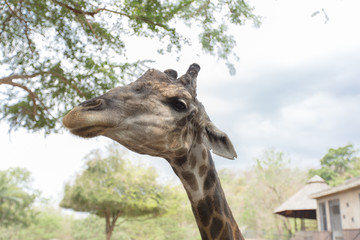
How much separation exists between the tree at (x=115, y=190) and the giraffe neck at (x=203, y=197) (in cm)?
1540

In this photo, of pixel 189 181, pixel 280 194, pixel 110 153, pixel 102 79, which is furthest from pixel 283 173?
pixel 189 181

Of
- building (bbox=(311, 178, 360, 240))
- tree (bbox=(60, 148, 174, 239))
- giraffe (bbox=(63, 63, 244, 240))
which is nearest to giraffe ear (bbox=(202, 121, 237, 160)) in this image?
giraffe (bbox=(63, 63, 244, 240))

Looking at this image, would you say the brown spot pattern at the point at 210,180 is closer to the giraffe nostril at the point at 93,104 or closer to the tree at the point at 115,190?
the giraffe nostril at the point at 93,104

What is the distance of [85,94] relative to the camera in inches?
294

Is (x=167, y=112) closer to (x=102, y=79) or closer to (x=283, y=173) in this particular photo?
(x=102, y=79)

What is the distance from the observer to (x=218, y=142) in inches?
95.1

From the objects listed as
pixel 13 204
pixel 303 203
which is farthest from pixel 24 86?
pixel 13 204

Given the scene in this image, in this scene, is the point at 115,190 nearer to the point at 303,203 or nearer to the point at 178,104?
the point at 303,203

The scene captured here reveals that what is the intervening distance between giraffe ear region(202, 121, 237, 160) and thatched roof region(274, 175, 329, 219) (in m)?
15.8

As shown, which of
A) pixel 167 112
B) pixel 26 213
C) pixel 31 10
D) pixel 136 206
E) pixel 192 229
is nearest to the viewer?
pixel 167 112

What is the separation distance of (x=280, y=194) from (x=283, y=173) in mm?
2193

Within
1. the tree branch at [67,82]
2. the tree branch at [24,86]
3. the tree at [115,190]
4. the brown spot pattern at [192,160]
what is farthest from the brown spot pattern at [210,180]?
the tree at [115,190]

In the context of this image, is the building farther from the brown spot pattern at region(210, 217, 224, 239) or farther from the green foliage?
the green foliage

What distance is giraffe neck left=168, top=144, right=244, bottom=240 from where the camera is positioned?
2375 mm
